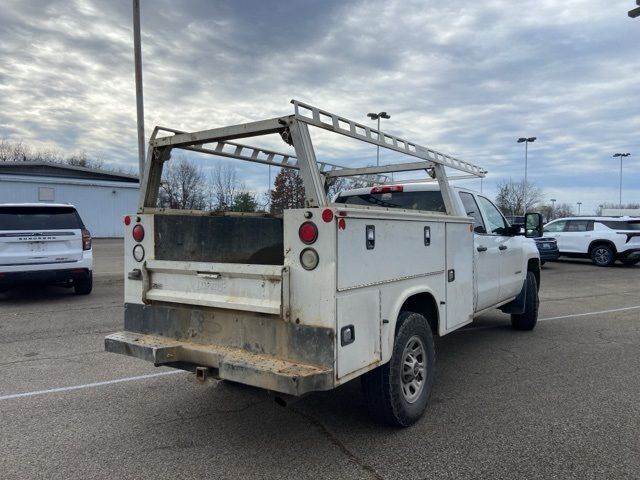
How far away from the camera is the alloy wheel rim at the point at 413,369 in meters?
3.77

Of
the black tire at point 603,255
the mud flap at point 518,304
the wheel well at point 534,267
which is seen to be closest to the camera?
the mud flap at point 518,304

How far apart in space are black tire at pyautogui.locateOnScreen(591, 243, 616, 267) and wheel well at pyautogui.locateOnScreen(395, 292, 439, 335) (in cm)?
1703

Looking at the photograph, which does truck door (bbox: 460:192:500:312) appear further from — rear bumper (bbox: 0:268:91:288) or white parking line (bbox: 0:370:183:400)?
rear bumper (bbox: 0:268:91:288)

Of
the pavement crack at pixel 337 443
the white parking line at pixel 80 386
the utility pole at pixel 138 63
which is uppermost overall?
the utility pole at pixel 138 63

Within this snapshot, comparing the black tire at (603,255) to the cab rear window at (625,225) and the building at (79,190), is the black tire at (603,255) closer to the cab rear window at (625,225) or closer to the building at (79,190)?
the cab rear window at (625,225)

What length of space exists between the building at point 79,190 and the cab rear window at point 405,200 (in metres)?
30.2

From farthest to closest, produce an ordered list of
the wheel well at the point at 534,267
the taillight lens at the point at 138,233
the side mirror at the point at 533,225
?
the wheel well at the point at 534,267 < the side mirror at the point at 533,225 < the taillight lens at the point at 138,233

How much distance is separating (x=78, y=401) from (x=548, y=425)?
390 centimetres

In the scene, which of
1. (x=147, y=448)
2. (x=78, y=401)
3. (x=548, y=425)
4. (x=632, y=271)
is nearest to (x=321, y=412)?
(x=147, y=448)

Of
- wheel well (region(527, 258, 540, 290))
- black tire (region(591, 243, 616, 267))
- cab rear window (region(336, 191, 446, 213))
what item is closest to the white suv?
black tire (region(591, 243, 616, 267))

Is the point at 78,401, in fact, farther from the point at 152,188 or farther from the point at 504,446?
the point at 504,446

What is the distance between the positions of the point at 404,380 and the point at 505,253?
3017 millimetres

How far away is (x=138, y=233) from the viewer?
392 centimetres

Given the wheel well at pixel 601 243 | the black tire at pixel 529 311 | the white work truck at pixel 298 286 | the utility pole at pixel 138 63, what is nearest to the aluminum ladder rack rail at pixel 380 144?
the white work truck at pixel 298 286
